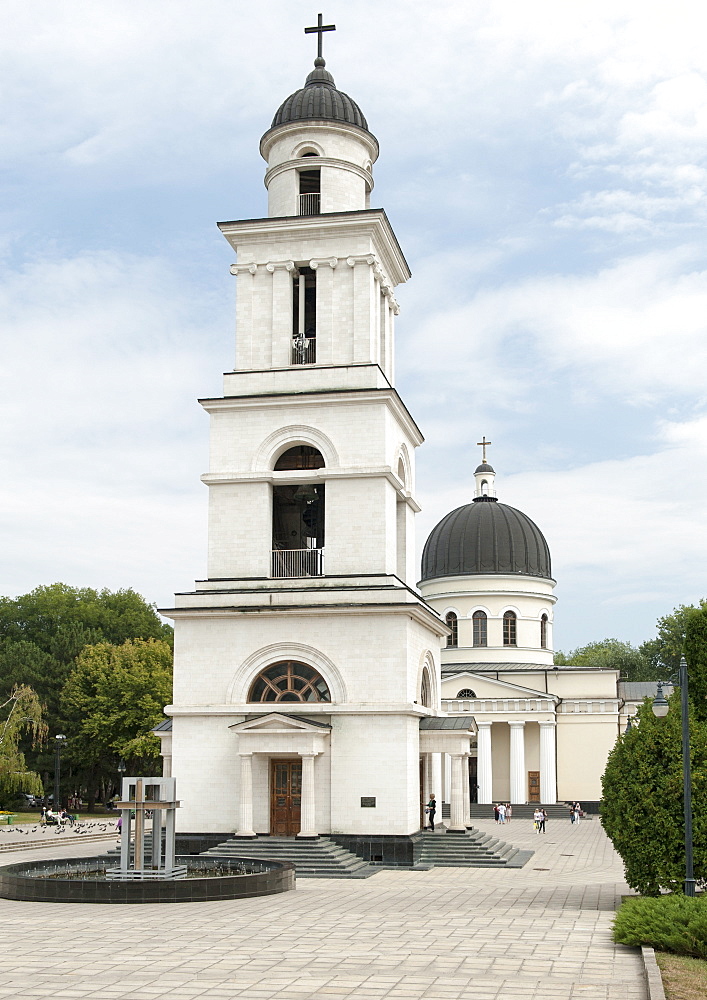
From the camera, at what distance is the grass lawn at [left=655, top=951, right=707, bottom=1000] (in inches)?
494

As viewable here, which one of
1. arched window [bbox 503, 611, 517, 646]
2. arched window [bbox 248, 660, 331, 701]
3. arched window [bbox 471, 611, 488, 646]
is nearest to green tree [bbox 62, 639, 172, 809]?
arched window [bbox 471, 611, 488, 646]

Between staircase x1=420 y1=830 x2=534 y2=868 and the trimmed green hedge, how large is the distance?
1295 cm

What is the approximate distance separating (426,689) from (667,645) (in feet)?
191

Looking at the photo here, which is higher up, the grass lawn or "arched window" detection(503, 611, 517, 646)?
"arched window" detection(503, 611, 517, 646)

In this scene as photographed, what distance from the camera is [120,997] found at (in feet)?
41.5

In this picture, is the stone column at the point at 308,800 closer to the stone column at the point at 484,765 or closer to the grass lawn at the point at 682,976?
the grass lawn at the point at 682,976

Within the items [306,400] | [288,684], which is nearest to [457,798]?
[288,684]

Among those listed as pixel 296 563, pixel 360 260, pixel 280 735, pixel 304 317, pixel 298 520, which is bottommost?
pixel 280 735

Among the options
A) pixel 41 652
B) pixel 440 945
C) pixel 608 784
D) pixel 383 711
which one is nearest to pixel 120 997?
pixel 440 945

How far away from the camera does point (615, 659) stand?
101 meters

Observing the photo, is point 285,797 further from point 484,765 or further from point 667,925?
point 484,765

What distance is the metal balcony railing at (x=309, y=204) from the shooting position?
111 feet

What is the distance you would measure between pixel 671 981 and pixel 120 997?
6.53 meters

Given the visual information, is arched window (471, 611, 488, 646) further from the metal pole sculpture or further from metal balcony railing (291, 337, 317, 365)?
the metal pole sculpture
